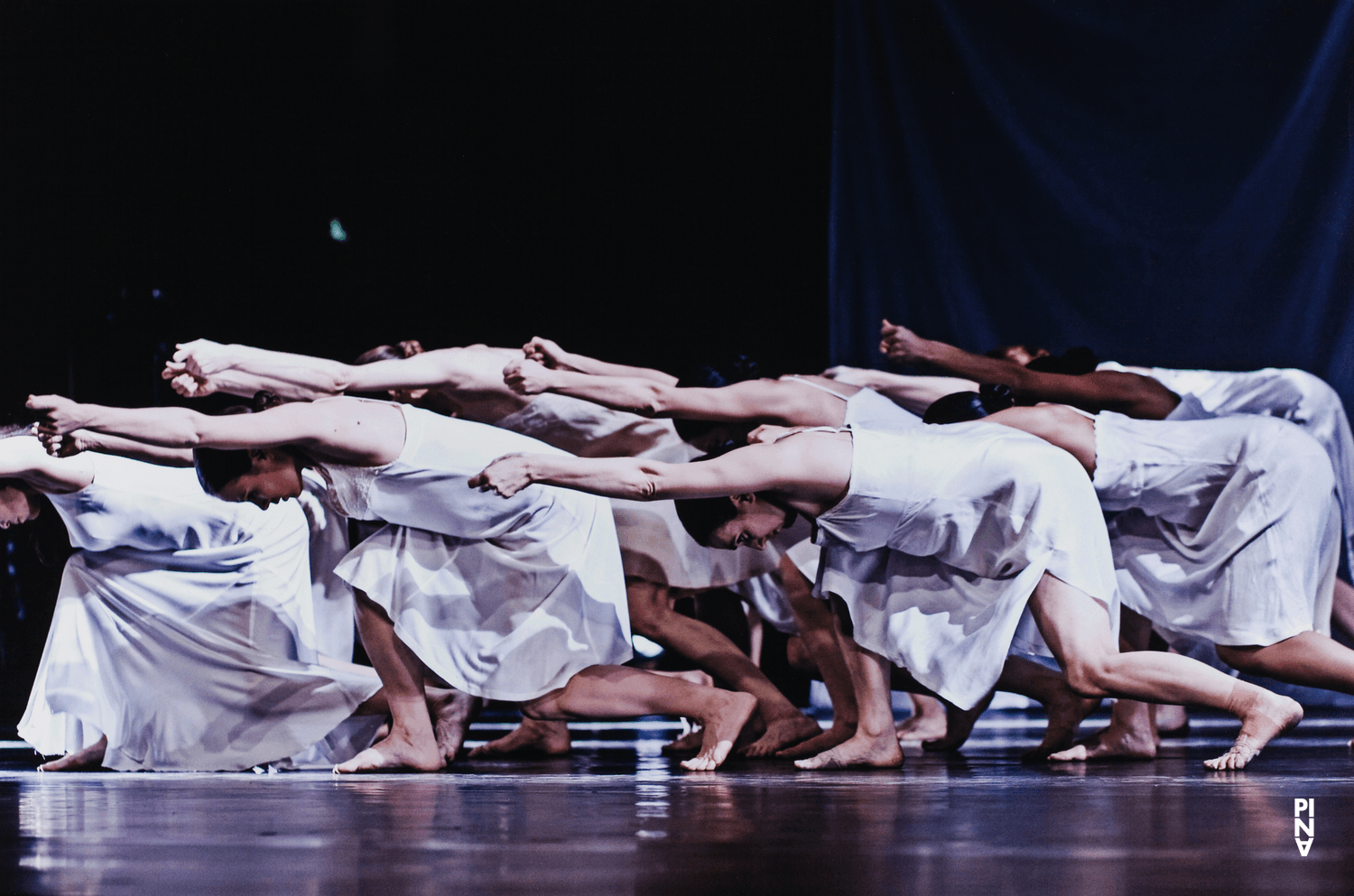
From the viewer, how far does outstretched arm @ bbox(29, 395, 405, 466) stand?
2.43 meters

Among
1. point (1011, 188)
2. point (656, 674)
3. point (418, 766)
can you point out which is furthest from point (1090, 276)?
point (418, 766)

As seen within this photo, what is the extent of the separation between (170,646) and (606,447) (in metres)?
1.16

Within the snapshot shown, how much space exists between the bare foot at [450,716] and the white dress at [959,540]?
93 cm

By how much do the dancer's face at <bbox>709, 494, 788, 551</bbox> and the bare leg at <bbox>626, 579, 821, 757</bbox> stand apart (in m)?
0.46

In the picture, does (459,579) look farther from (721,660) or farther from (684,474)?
(684,474)

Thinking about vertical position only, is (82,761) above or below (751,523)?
below

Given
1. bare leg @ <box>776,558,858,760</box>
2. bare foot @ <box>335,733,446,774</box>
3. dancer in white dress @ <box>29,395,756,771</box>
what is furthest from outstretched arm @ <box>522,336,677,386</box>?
bare foot @ <box>335,733,446,774</box>

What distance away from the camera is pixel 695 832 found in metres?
1.65

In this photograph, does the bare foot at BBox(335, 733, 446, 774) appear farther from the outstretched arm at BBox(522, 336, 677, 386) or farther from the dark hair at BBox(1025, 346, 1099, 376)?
the dark hair at BBox(1025, 346, 1099, 376)

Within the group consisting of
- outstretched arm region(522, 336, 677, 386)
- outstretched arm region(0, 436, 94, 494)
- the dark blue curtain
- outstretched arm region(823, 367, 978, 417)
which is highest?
the dark blue curtain

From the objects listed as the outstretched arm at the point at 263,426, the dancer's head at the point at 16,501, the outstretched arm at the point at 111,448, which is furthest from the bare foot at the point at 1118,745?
the dancer's head at the point at 16,501

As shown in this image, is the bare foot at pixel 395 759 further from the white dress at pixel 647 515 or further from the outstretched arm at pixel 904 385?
the outstretched arm at pixel 904 385

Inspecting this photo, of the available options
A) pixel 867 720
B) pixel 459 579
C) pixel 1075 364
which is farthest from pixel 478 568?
pixel 1075 364

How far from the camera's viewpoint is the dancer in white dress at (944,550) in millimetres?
2475
